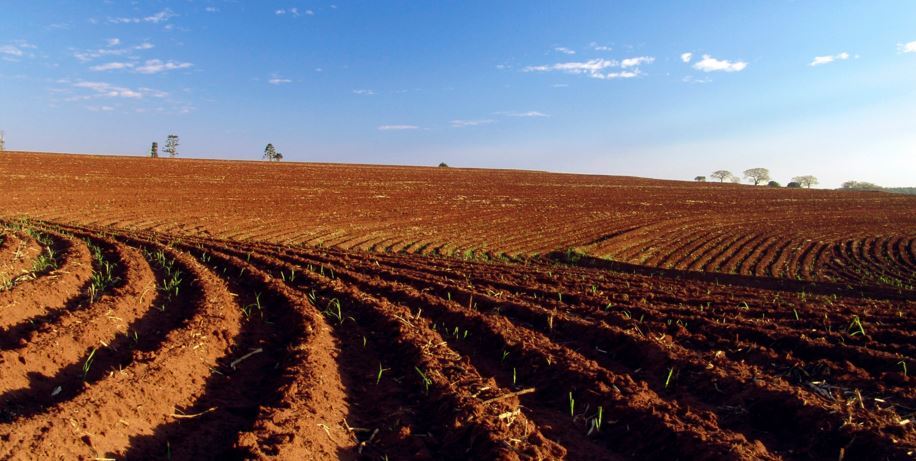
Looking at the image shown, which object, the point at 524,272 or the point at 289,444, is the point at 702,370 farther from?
the point at 524,272

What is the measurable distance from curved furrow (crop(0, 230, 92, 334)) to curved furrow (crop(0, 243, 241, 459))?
3.59 ft

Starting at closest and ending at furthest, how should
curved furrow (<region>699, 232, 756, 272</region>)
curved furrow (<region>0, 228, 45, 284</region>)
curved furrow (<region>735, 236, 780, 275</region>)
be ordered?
1. curved furrow (<region>0, 228, 45, 284</region>)
2. curved furrow (<region>735, 236, 780, 275</region>)
3. curved furrow (<region>699, 232, 756, 272</region>)

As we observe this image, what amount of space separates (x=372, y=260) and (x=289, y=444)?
25.1ft

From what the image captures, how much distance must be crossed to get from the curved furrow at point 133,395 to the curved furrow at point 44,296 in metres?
1.09

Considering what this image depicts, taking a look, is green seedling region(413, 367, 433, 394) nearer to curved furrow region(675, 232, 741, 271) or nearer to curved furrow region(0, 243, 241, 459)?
curved furrow region(0, 243, 241, 459)

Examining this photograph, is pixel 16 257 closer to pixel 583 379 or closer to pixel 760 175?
pixel 583 379

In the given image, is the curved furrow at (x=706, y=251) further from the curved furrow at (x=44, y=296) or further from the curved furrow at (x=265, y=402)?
the curved furrow at (x=44, y=296)

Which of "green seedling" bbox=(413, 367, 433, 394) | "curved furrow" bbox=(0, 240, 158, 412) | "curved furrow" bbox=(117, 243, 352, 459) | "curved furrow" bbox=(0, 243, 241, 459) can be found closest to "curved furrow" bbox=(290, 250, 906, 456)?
"green seedling" bbox=(413, 367, 433, 394)

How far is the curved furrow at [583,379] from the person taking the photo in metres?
3.26

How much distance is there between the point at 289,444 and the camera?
3014 mm

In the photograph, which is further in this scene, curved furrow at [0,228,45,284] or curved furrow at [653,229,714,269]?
curved furrow at [653,229,714,269]

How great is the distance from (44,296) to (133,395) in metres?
3.10

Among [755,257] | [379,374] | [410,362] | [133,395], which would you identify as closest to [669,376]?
[410,362]

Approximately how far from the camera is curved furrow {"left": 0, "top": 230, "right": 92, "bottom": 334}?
4.86m
